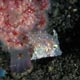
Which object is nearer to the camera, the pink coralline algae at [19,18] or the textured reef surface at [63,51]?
the pink coralline algae at [19,18]

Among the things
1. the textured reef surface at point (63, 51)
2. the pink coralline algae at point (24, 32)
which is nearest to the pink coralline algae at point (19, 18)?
the pink coralline algae at point (24, 32)

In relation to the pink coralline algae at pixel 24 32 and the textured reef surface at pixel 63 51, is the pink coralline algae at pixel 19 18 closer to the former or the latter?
the pink coralline algae at pixel 24 32

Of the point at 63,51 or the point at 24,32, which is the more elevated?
the point at 24,32

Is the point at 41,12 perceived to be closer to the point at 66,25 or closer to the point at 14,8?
the point at 14,8

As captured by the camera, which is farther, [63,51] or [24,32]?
[63,51]

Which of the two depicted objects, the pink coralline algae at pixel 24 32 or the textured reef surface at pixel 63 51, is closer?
the pink coralline algae at pixel 24 32

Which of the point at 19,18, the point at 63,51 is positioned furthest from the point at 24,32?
the point at 63,51

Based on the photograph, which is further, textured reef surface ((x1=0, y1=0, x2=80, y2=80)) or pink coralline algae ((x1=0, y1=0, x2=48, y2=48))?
textured reef surface ((x1=0, y1=0, x2=80, y2=80))

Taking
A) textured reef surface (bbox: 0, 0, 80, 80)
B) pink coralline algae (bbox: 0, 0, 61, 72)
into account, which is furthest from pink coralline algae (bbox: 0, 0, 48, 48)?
textured reef surface (bbox: 0, 0, 80, 80)

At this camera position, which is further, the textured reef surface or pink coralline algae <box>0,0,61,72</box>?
the textured reef surface

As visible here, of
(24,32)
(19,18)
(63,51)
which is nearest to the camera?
(19,18)

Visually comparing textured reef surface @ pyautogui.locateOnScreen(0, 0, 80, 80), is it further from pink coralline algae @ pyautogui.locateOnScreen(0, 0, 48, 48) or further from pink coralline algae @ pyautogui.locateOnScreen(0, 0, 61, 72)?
pink coralline algae @ pyautogui.locateOnScreen(0, 0, 48, 48)

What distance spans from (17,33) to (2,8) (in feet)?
0.69

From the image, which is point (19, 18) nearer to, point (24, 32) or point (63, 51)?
point (24, 32)
